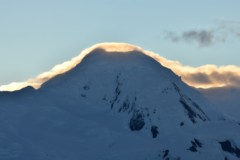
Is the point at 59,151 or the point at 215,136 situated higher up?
the point at 215,136

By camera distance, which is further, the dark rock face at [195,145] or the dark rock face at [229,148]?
the dark rock face at [229,148]

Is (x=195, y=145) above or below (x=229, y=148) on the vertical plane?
below

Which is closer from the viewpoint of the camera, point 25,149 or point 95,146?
point 25,149

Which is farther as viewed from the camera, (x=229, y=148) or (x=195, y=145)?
(x=229, y=148)

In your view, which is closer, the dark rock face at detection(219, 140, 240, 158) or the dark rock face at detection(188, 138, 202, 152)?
the dark rock face at detection(188, 138, 202, 152)

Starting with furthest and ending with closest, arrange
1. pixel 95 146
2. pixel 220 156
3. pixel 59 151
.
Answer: pixel 95 146 < pixel 59 151 < pixel 220 156

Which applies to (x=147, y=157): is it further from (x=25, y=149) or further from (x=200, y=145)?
(x=25, y=149)

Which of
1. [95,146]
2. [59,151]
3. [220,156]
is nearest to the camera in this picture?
[220,156]

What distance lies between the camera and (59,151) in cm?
18275

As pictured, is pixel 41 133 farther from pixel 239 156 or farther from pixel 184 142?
pixel 239 156

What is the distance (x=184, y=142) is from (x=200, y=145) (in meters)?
7.86

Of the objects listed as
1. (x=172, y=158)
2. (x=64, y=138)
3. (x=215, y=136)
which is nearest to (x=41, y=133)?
(x=64, y=138)

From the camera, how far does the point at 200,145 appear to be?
180m

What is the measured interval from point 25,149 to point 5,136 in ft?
47.2
